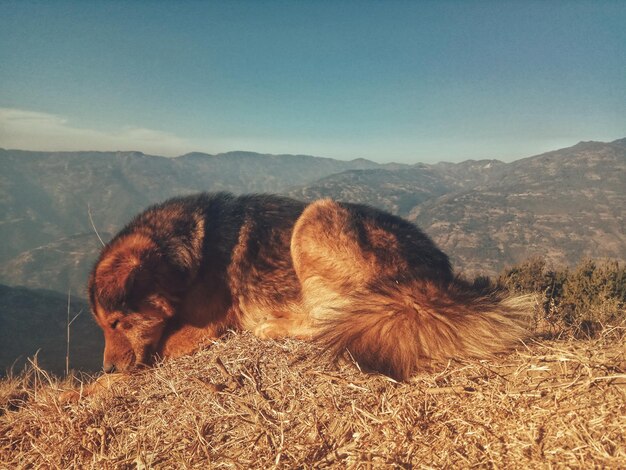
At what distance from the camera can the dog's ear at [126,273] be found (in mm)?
4027

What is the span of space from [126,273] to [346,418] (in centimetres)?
297

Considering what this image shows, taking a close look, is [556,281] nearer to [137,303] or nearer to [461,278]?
[461,278]

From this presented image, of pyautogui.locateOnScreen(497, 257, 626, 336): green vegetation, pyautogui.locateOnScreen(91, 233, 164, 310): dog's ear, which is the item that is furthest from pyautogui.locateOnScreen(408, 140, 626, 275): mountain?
pyautogui.locateOnScreen(91, 233, 164, 310): dog's ear

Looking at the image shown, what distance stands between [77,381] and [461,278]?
4607 mm

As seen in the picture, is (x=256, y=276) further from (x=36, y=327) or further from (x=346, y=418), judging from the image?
(x=36, y=327)

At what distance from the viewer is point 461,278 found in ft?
14.0

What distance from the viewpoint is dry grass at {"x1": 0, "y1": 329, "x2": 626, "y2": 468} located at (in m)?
1.87

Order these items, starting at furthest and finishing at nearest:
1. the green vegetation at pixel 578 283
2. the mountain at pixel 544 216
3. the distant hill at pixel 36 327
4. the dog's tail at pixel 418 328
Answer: the mountain at pixel 544 216 < the distant hill at pixel 36 327 < the green vegetation at pixel 578 283 < the dog's tail at pixel 418 328

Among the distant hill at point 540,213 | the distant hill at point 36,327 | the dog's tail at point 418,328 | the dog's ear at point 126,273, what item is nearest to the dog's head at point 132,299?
the dog's ear at point 126,273

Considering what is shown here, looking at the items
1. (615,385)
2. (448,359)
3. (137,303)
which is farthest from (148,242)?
(615,385)

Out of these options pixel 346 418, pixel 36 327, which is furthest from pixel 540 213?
pixel 36 327

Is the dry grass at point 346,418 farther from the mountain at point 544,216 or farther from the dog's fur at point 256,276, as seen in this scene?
the mountain at point 544,216

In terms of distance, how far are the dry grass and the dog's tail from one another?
15 centimetres

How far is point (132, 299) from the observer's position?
13.7 feet
